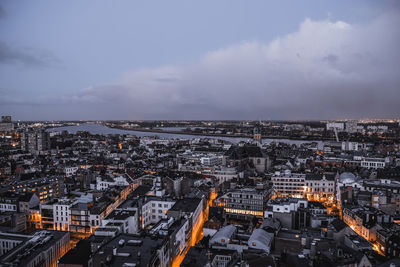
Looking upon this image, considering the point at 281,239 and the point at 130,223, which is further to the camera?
the point at 130,223

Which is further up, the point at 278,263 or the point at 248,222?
the point at 278,263

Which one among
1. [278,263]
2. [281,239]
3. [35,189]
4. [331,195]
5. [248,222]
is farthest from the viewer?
[331,195]

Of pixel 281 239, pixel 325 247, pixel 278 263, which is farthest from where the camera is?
pixel 281 239

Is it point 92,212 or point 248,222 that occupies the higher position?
point 92,212

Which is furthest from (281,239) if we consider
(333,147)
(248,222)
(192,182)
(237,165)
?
(333,147)

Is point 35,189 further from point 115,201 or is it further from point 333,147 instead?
point 333,147

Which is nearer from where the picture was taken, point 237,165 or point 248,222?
point 248,222

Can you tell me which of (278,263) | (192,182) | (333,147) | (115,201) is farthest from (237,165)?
(333,147)

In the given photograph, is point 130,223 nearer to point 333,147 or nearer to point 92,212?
point 92,212

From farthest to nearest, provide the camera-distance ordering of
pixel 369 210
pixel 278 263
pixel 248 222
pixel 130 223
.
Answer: pixel 248 222 < pixel 369 210 < pixel 130 223 < pixel 278 263
